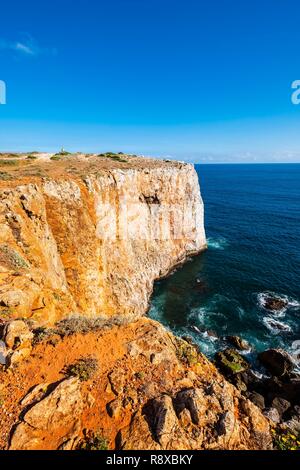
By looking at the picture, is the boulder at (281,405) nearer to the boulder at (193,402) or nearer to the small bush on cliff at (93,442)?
the boulder at (193,402)

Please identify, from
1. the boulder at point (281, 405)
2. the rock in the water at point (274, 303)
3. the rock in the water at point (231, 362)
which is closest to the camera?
the boulder at point (281, 405)

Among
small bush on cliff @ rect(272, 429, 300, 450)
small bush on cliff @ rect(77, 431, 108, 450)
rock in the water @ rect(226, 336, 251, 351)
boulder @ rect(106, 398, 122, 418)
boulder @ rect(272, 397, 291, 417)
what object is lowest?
rock in the water @ rect(226, 336, 251, 351)

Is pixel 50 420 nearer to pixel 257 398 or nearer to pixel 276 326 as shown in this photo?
pixel 257 398

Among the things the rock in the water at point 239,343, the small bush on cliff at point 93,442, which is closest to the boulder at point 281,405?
the rock in the water at point 239,343

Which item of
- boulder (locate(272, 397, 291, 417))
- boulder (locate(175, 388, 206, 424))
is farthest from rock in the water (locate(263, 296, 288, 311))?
boulder (locate(175, 388, 206, 424))

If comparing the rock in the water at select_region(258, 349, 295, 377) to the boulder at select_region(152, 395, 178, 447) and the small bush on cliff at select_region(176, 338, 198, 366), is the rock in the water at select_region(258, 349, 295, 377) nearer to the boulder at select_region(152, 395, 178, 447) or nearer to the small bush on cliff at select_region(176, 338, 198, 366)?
the small bush on cliff at select_region(176, 338, 198, 366)

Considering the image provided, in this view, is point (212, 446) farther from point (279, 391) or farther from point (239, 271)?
point (239, 271)

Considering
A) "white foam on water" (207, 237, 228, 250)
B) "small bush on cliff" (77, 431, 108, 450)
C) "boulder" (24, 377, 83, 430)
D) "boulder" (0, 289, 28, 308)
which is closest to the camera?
"small bush on cliff" (77, 431, 108, 450)
